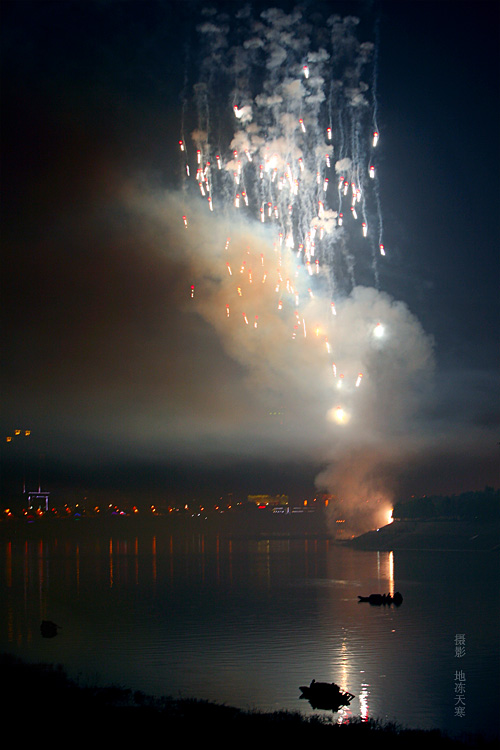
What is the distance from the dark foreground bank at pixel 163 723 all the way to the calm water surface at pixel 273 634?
429 cm

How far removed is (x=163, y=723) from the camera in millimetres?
27344

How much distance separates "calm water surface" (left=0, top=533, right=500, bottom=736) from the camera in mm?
38531

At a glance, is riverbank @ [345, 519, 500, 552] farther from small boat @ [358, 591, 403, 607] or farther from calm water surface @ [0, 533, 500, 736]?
small boat @ [358, 591, 403, 607]

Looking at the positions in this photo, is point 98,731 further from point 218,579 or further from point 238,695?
point 218,579

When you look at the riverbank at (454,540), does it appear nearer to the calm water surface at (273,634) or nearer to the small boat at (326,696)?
the calm water surface at (273,634)

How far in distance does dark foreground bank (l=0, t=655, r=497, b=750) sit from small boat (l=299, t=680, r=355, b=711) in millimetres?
1420

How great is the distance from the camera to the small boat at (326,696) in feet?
114

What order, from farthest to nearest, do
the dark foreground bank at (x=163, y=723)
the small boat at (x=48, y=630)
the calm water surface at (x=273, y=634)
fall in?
the small boat at (x=48, y=630)
the calm water surface at (x=273, y=634)
the dark foreground bank at (x=163, y=723)

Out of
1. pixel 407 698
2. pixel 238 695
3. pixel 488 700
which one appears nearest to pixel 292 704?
pixel 238 695

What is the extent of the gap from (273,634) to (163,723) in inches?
1267

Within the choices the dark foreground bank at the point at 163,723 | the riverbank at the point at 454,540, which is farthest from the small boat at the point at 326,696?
the riverbank at the point at 454,540

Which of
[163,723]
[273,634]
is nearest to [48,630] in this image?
[273,634]

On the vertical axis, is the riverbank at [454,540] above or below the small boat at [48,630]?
below

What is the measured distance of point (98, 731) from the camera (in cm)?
2575
